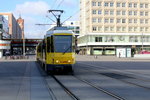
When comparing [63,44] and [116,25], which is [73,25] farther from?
[63,44]

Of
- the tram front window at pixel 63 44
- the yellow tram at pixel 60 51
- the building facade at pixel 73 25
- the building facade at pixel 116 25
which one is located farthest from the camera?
the building facade at pixel 73 25

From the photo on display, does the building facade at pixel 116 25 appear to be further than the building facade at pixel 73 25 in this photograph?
No

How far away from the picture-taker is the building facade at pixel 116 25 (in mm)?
117000

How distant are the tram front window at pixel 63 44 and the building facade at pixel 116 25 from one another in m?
91.8

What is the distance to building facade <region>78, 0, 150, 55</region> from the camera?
117000 millimetres

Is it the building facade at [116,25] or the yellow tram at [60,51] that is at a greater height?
the building facade at [116,25]

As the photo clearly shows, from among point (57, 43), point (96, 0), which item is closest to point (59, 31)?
point (57, 43)

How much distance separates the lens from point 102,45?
11744 centimetres

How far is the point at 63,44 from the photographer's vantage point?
24.5 metres

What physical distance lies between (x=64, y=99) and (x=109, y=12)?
10788 centimetres

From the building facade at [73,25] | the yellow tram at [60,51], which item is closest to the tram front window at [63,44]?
the yellow tram at [60,51]

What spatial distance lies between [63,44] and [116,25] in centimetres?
9546

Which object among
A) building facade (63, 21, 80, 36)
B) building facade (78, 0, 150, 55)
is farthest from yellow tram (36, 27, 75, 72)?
building facade (63, 21, 80, 36)

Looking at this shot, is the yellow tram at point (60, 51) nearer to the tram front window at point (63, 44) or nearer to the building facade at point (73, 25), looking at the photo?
the tram front window at point (63, 44)
